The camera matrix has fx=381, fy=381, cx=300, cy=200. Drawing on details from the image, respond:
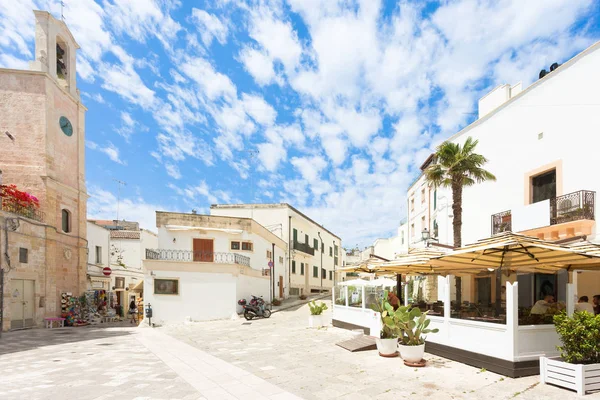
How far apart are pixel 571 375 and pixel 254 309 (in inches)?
656

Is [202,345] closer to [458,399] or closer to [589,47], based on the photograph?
[458,399]

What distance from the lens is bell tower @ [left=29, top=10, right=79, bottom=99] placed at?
22266mm

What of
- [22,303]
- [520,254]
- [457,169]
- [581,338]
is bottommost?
[22,303]

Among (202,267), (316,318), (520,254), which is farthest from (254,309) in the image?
(520,254)

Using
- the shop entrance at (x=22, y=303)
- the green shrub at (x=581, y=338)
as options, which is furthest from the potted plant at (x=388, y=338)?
the shop entrance at (x=22, y=303)

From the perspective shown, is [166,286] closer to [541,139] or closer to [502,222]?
[502,222]

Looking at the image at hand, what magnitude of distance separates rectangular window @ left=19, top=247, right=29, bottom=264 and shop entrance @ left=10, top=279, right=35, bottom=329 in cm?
94

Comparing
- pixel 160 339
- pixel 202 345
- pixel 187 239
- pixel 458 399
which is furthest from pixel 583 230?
pixel 187 239

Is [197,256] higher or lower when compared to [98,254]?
higher

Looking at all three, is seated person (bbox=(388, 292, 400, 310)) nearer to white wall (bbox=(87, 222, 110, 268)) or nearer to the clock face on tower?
the clock face on tower

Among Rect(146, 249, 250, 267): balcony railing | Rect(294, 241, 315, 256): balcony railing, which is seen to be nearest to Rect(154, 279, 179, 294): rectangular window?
Rect(146, 249, 250, 267): balcony railing

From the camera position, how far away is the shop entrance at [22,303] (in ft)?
60.0

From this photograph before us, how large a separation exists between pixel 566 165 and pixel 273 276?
21.3 meters

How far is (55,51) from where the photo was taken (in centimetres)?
2317
